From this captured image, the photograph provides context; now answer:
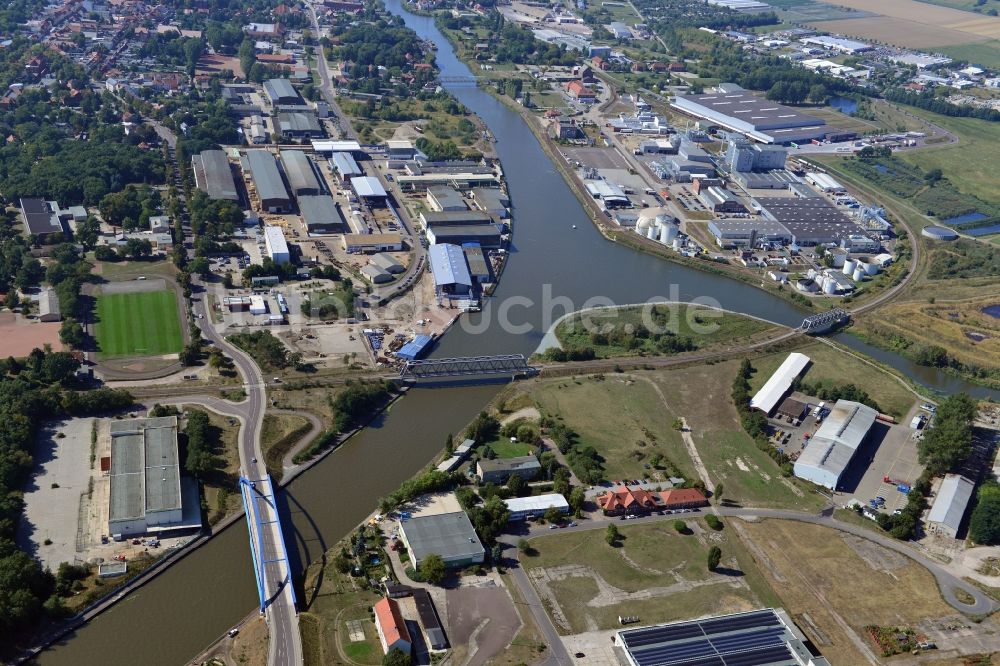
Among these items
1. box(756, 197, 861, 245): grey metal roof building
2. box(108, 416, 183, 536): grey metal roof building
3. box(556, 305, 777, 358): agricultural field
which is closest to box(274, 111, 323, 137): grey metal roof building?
box(556, 305, 777, 358): agricultural field

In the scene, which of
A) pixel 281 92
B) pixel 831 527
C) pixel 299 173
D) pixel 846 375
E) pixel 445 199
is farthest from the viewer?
pixel 281 92

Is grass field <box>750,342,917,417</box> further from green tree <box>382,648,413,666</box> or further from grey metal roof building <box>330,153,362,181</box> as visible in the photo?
grey metal roof building <box>330,153,362,181</box>

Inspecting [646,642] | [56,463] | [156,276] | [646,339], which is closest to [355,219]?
[156,276]

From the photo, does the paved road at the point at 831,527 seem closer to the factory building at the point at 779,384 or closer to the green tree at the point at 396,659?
the green tree at the point at 396,659

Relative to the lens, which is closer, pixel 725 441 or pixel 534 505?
pixel 534 505

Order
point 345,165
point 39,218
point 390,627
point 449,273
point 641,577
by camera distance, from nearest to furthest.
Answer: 1. point 390,627
2. point 641,577
3. point 449,273
4. point 39,218
5. point 345,165

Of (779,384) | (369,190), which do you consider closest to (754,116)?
(369,190)

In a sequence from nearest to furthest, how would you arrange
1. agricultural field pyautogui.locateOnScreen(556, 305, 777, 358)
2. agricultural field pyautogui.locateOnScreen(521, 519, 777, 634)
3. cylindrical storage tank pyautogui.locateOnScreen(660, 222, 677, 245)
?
agricultural field pyautogui.locateOnScreen(521, 519, 777, 634) → agricultural field pyautogui.locateOnScreen(556, 305, 777, 358) → cylindrical storage tank pyautogui.locateOnScreen(660, 222, 677, 245)

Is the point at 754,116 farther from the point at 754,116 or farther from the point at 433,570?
the point at 433,570
